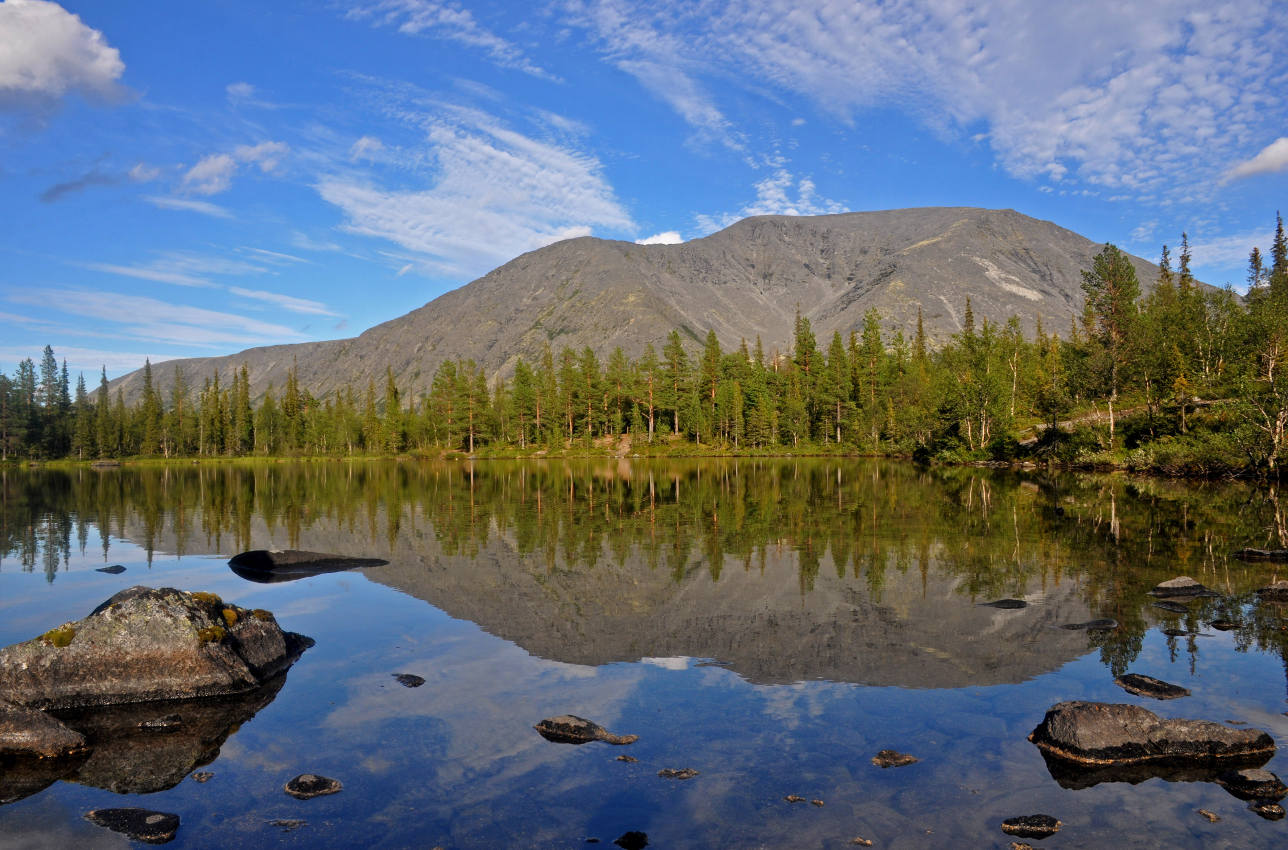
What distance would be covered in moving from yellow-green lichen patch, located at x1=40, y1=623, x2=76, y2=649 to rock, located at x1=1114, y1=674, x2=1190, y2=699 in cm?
1942

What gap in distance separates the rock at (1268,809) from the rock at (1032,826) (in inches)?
100

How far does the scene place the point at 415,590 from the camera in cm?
2242

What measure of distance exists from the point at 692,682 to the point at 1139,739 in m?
7.13

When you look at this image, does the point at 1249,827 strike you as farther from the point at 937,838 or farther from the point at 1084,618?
the point at 1084,618

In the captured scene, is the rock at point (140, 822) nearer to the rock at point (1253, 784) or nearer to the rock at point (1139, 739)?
the rock at point (1139, 739)

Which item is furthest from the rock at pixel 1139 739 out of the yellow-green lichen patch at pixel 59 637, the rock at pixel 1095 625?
the yellow-green lichen patch at pixel 59 637

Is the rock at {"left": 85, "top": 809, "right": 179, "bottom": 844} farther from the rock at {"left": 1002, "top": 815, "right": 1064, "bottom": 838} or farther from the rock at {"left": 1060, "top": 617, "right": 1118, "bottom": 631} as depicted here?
the rock at {"left": 1060, "top": 617, "right": 1118, "bottom": 631}

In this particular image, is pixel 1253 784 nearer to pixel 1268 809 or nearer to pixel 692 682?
pixel 1268 809

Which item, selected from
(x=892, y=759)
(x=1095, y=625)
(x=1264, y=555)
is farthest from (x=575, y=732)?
(x=1264, y=555)

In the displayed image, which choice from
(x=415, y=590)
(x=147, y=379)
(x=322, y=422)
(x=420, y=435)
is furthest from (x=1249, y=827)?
(x=147, y=379)

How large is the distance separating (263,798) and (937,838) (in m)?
8.55

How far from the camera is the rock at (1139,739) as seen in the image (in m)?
10.2

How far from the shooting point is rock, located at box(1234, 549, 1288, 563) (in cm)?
2420

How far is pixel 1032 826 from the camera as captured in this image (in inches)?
332
